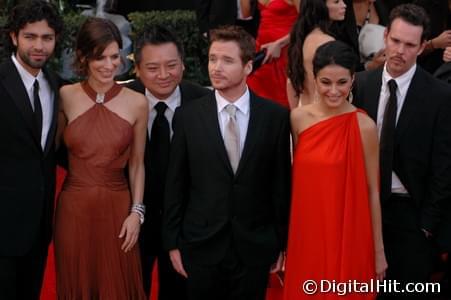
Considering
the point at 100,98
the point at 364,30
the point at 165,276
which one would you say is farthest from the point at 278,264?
the point at 364,30

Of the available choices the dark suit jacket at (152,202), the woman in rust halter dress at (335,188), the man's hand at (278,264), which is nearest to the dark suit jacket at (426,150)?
the woman in rust halter dress at (335,188)

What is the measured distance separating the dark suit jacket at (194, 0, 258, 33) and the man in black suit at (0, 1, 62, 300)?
9.79 ft

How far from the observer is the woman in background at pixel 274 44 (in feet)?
20.5

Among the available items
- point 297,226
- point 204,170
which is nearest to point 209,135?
point 204,170

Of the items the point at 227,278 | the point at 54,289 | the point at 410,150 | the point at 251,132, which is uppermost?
the point at 251,132

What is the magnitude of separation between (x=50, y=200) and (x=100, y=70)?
723 millimetres

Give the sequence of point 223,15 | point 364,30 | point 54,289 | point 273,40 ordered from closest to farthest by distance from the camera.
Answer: point 54,289 → point 364,30 → point 273,40 → point 223,15

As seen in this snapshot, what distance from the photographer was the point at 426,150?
3844 mm

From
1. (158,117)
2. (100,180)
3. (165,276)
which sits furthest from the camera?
(165,276)

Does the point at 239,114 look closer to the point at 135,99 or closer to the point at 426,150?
the point at 135,99

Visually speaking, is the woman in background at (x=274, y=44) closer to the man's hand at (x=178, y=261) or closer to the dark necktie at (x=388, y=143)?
the dark necktie at (x=388, y=143)

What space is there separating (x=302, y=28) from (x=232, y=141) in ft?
6.71

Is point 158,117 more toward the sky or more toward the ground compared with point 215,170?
more toward the sky

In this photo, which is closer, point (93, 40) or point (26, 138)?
point (26, 138)
